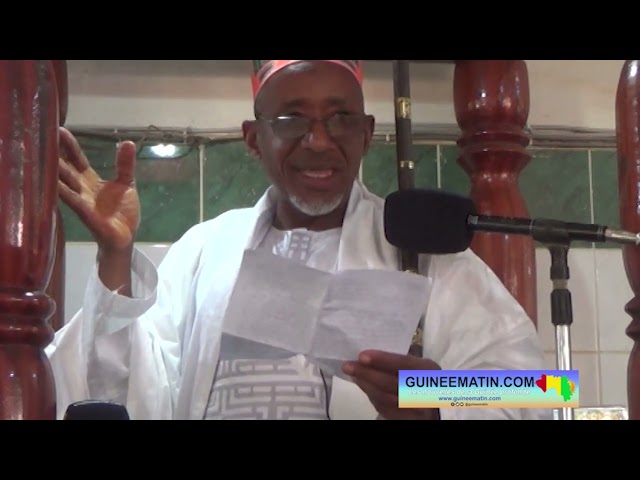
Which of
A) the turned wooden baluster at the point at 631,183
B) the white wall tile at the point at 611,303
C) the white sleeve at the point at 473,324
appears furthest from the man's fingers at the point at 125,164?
the white wall tile at the point at 611,303

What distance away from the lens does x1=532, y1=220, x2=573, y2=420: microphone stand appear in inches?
28.6

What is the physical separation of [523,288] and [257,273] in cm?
52

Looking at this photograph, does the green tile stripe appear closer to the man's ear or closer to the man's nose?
the man's ear

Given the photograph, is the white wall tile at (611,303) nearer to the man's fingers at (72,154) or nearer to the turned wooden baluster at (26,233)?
the man's fingers at (72,154)

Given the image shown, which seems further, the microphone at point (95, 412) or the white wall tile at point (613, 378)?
the white wall tile at point (613, 378)

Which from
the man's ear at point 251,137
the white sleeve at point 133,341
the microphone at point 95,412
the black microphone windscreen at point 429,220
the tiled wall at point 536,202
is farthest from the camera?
the tiled wall at point 536,202

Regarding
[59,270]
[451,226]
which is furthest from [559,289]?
[59,270]

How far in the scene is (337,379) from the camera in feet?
3.67

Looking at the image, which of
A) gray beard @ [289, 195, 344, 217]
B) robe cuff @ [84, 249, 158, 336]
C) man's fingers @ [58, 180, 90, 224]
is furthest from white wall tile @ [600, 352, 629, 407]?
man's fingers @ [58, 180, 90, 224]

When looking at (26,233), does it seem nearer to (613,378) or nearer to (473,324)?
(473,324)

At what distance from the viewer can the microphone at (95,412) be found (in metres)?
0.66

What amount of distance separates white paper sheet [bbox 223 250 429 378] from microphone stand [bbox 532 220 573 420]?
0.24m

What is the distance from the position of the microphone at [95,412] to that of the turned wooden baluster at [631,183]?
1.70 feet

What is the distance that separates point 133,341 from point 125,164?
0.30 metres
